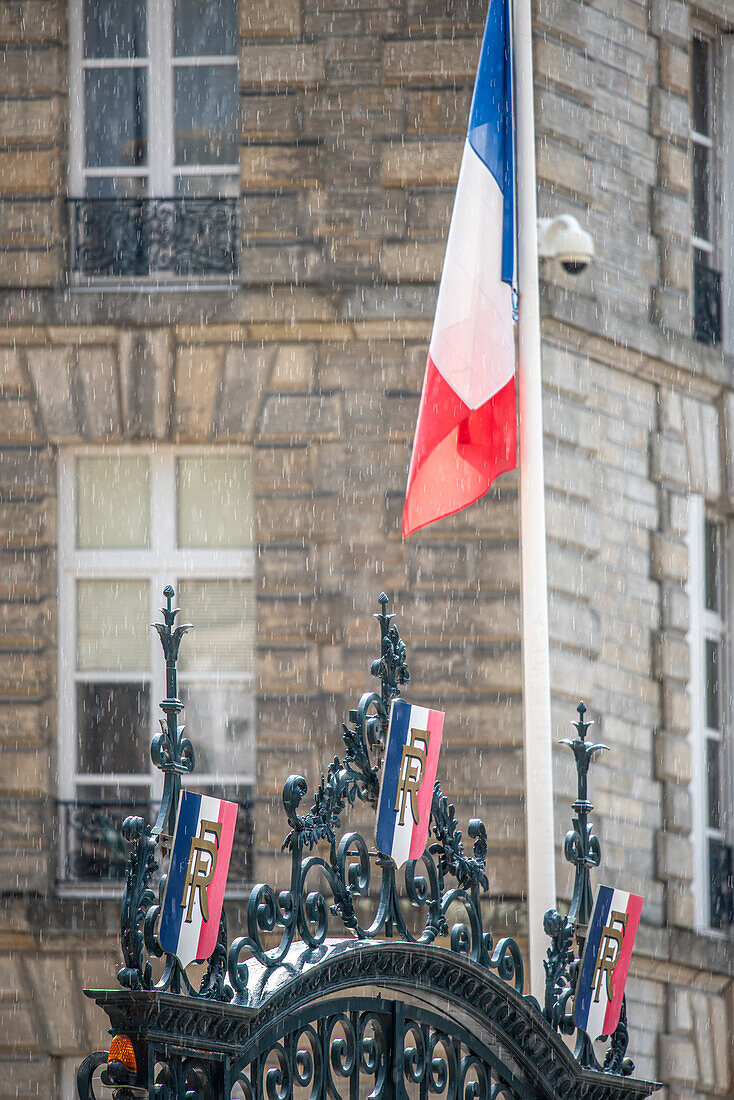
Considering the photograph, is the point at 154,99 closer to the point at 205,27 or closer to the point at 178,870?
the point at 205,27

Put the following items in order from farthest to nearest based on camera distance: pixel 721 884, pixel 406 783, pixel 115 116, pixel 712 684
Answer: pixel 712 684 → pixel 721 884 → pixel 115 116 → pixel 406 783

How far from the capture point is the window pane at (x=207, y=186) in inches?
452

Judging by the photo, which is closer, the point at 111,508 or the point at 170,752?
the point at 170,752

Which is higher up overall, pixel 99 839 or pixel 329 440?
pixel 329 440

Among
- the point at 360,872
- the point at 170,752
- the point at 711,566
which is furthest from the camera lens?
the point at 711,566

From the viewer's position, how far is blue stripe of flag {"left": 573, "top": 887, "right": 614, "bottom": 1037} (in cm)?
550

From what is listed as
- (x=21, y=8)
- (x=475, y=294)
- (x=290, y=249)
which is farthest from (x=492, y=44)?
(x=21, y=8)

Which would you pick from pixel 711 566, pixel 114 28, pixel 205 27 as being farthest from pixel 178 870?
pixel 711 566

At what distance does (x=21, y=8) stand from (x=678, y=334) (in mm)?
4702

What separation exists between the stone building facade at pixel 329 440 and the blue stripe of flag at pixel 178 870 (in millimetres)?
6674

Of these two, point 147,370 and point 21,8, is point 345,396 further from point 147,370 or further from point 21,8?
point 21,8

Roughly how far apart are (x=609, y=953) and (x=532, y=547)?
6.35ft

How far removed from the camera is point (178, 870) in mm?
4094

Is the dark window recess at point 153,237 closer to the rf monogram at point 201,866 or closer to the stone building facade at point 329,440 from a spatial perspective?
the stone building facade at point 329,440
